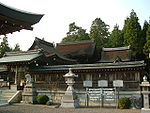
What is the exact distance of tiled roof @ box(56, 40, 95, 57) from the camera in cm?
3756

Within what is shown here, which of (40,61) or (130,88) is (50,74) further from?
(130,88)

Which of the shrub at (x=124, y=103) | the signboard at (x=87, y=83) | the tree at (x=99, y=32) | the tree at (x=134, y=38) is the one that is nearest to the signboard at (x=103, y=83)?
the signboard at (x=87, y=83)

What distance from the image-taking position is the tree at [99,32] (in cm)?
5716

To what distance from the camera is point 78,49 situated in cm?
3900

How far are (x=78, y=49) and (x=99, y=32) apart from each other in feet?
74.4

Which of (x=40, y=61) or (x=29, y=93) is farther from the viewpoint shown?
(x=40, y=61)

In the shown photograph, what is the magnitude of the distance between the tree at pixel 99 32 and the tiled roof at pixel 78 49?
16.0 metres

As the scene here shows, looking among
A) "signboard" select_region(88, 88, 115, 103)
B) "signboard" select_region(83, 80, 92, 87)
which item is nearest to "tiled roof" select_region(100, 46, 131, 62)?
"signboard" select_region(83, 80, 92, 87)

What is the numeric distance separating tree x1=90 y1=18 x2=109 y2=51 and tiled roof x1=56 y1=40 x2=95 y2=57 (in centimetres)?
Answer: 1595

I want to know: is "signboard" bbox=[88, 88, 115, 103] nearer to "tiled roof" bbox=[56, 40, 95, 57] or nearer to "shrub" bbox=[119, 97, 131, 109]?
"shrub" bbox=[119, 97, 131, 109]

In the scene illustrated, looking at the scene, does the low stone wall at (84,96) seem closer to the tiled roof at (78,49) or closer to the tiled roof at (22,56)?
the tiled roof at (22,56)

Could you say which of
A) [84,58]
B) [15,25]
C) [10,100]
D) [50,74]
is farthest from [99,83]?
[84,58]

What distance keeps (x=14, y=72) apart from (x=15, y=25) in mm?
18117

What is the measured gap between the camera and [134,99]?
17.7 metres
